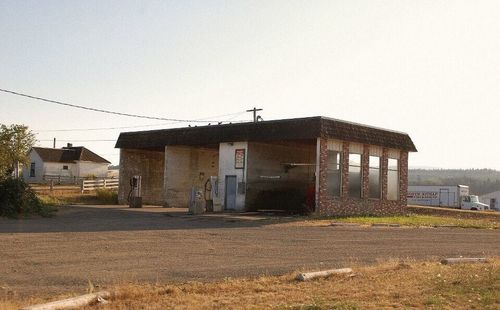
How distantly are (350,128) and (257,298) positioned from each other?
23287 mm

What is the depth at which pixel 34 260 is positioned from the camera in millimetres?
13039

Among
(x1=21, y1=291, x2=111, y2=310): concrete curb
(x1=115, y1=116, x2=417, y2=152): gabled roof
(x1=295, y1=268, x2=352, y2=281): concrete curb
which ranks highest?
(x1=115, y1=116, x2=417, y2=152): gabled roof

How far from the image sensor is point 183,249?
15508 millimetres

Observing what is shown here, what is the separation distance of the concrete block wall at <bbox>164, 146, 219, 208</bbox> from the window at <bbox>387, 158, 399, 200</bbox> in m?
12.9

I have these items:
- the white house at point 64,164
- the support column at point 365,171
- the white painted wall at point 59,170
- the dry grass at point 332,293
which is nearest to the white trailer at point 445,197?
the support column at point 365,171

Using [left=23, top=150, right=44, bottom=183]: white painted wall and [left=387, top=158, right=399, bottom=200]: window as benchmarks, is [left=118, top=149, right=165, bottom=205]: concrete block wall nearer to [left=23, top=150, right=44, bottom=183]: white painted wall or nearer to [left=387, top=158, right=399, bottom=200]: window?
[left=387, top=158, right=399, bottom=200]: window

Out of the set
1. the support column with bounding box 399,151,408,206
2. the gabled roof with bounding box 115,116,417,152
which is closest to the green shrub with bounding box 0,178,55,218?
the gabled roof with bounding box 115,116,417,152

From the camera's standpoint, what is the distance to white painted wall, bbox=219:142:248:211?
3275cm

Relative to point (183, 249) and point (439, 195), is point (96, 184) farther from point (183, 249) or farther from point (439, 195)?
point (183, 249)

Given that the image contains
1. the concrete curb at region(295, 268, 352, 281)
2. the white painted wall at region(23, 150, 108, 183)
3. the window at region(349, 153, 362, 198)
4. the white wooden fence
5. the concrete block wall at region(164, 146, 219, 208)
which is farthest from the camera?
the white painted wall at region(23, 150, 108, 183)

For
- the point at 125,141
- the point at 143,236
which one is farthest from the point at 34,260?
the point at 125,141

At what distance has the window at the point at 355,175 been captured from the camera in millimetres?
31844

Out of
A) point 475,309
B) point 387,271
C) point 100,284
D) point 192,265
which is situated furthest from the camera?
point 192,265

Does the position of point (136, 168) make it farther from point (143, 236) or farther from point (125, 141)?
point (143, 236)
